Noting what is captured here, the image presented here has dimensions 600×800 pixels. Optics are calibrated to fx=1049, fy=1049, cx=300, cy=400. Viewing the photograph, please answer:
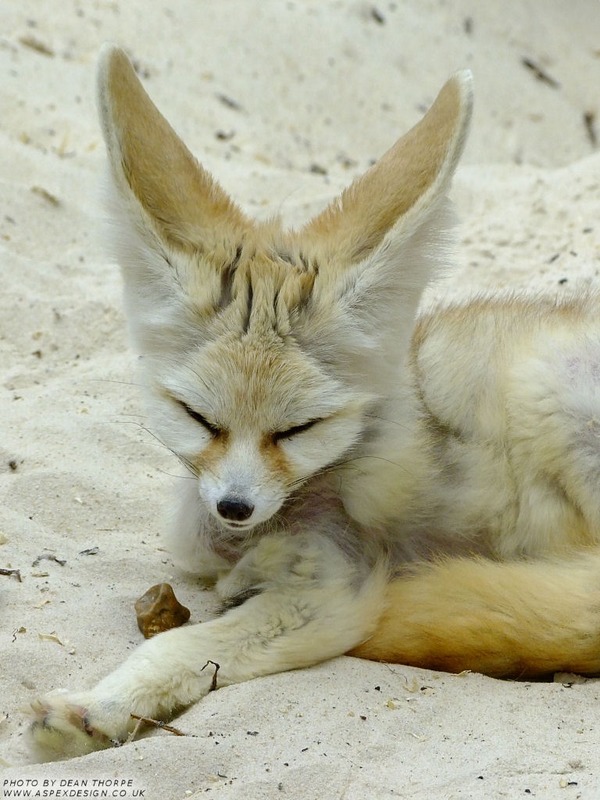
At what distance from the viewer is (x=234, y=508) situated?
2.49m

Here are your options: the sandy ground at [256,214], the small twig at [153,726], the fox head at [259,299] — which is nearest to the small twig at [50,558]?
the sandy ground at [256,214]

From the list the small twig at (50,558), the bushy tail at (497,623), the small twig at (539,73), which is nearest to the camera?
the bushy tail at (497,623)

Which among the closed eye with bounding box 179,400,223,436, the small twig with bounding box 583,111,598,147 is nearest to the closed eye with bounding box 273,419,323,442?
the closed eye with bounding box 179,400,223,436

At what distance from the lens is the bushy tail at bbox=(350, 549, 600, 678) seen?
8.69 feet

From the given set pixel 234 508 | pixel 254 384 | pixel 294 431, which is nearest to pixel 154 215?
pixel 254 384

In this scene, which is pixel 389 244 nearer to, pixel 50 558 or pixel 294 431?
pixel 294 431

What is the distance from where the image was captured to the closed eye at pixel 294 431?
2613mm

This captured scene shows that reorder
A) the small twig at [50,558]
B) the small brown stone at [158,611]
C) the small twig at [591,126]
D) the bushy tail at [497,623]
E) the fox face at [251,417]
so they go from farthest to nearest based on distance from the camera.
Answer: the small twig at [591,126], the small twig at [50,558], the small brown stone at [158,611], the bushy tail at [497,623], the fox face at [251,417]

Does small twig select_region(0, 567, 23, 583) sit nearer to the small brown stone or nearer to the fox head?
the small brown stone

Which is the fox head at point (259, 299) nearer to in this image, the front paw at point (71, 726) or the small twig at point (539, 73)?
the front paw at point (71, 726)

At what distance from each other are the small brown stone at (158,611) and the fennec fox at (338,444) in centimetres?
15

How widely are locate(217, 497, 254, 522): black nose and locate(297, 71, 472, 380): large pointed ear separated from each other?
0.46m

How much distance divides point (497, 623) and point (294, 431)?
0.71 meters

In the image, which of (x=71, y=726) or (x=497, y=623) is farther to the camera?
(x=497, y=623)
